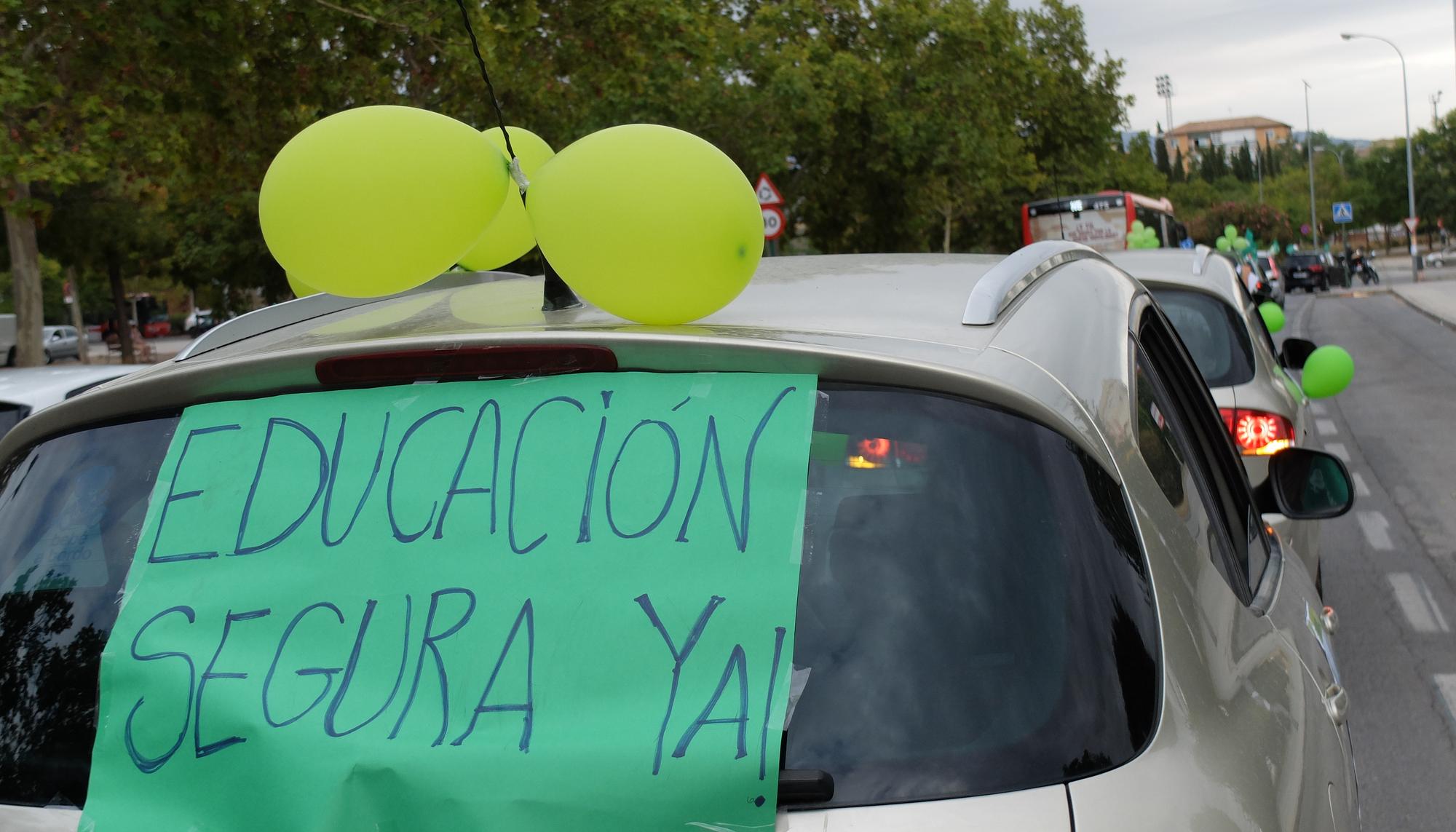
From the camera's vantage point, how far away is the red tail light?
1.75 meters

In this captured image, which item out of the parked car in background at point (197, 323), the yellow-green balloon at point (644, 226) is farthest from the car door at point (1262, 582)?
the parked car in background at point (197, 323)

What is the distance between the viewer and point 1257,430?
19.9 feet

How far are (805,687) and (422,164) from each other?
3.12 ft

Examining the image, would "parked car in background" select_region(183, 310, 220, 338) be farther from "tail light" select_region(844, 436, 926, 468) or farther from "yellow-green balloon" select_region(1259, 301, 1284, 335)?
"tail light" select_region(844, 436, 926, 468)

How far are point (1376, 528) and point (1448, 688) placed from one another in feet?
11.3

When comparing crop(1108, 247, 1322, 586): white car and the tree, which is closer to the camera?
crop(1108, 247, 1322, 586): white car

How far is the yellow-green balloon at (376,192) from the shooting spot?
78.2 inches

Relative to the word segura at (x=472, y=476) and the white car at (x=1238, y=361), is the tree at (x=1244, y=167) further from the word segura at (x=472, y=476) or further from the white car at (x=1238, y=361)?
the word segura at (x=472, y=476)

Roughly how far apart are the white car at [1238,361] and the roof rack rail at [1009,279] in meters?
3.52

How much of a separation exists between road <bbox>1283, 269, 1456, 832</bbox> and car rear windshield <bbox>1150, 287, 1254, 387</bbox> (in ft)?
4.46

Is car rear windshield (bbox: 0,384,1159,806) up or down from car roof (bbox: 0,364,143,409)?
down

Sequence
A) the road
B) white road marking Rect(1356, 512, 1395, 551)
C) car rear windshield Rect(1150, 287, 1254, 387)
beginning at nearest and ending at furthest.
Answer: the road → car rear windshield Rect(1150, 287, 1254, 387) → white road marking Rect(1356, 512, 1395, 551)

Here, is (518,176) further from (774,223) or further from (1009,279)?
(774,223)

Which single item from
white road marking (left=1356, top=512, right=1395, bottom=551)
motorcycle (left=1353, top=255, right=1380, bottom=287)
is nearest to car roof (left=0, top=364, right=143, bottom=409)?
white road marking (left=1356, top=512, right=1395, bottom=551)
